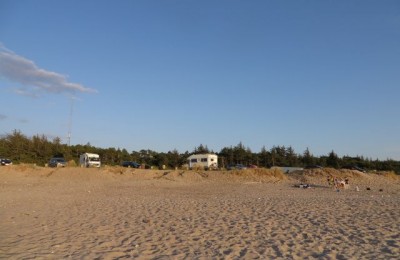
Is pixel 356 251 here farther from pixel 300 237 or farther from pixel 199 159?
pixel 199 159

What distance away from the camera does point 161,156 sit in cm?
7100

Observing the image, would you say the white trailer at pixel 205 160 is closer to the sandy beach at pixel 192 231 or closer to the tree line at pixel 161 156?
the tree line at pixel 161 156

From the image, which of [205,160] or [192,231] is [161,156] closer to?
[205,160]

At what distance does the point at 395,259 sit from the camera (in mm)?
7746

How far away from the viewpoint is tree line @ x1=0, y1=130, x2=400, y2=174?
64375 millimetres

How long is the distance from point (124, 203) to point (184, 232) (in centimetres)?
856

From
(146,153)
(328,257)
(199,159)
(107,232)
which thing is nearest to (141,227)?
(107,232)

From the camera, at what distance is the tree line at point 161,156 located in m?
64.4

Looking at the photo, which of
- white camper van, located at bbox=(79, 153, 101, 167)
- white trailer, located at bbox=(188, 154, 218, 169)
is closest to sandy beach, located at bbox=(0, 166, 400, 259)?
white camper van, located at bbox=(79, 153, 101, 167)

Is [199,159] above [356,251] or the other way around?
above

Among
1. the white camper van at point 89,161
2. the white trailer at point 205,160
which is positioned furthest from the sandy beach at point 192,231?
the white trailer at point 205,160

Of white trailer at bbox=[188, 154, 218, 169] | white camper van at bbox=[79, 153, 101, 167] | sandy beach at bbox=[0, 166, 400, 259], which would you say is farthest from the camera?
white trailer at bbox=[188, 154, 218, 169]

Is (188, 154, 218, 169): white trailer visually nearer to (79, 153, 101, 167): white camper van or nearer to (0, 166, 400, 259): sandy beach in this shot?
(79, 153, 101, 167): white camper van

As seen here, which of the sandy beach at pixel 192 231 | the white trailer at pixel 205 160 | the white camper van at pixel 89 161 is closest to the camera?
the sandy beach at pixel 192 231
